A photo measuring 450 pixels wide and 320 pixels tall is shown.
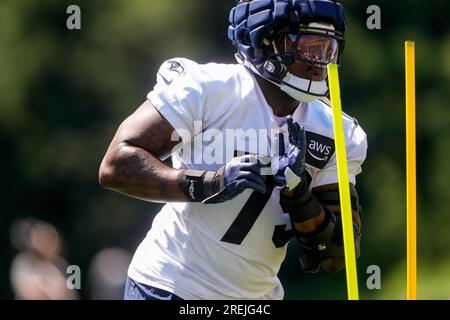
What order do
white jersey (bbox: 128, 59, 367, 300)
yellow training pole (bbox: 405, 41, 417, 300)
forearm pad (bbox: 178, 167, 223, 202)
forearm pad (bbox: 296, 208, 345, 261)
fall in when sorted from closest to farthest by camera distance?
yellow training pole (bbox: 405, 41, 417, 300) → forearm pad (bbox: 178, 167, 223, 202) → white jersey (bbox: 128, 59, 367, 300) → forearm pad (bbox: 296, 208, 345, 261)

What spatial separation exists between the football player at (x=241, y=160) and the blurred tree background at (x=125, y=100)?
5.99m

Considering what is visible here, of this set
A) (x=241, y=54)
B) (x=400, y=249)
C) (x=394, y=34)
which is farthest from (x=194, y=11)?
(x=241, y=54)

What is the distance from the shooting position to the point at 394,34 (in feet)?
36.2

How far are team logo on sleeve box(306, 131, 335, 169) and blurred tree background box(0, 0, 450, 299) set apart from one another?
6.01 meters

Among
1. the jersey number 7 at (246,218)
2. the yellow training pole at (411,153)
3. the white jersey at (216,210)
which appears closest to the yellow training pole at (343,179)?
the yellow training pole at (411,153)

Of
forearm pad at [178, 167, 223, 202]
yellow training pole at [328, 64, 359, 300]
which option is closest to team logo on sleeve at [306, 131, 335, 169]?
forearm pad at [178, 167, 223, 202]

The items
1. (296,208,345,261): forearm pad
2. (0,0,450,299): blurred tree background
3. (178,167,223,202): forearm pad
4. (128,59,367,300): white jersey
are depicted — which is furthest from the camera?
(0,0,450,299): blurred tree background

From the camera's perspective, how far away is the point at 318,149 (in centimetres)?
427

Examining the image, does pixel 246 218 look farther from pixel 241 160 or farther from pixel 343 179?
pixel 343 179

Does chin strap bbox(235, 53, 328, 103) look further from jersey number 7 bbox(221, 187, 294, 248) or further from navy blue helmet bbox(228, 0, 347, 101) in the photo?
jersey number 7 bbox(221, 187, 294, 248)

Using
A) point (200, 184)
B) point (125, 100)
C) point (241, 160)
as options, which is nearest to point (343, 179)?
point (241, 160)

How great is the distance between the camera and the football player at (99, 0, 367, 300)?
4020mm

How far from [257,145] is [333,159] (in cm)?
32

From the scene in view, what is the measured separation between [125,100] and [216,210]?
21.8 ft
